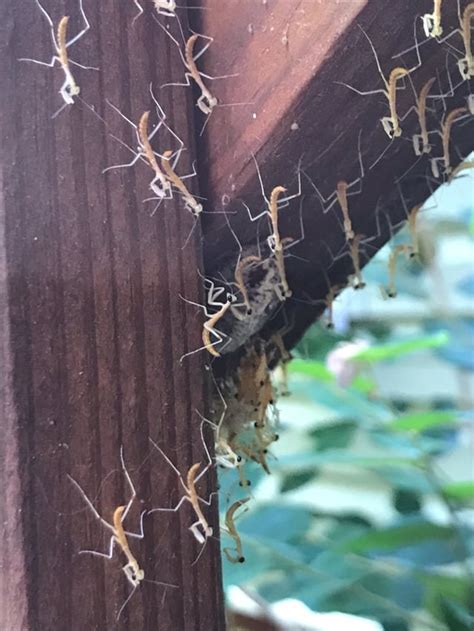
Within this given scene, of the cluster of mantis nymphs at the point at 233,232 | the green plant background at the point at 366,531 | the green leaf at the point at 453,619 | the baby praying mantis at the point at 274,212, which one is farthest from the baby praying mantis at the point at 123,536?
the green leaf at the point at 453,619

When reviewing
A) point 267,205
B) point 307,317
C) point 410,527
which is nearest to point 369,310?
point 410,527

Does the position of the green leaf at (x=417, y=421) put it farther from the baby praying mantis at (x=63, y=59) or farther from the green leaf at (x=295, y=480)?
the baby praying mantis at (x=63, y=59)

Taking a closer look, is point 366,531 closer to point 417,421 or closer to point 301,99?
point 417,421

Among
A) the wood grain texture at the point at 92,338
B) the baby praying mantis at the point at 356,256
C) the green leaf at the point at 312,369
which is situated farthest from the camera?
the green leaf at the point at 312,369

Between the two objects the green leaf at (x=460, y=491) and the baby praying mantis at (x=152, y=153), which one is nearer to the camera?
the baby praying mantis at (x=152, y=153)

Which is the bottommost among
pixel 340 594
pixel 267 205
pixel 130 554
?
pixel 340 594

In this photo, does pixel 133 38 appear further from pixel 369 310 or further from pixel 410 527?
pixel 369 310
